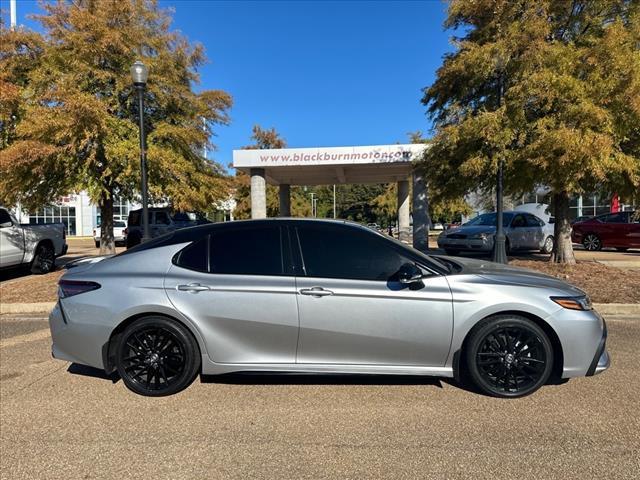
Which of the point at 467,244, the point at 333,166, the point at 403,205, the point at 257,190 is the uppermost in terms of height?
the point at 333,166

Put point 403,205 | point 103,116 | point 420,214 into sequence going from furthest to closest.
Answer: point 403,205
point 420,214
point 103,116

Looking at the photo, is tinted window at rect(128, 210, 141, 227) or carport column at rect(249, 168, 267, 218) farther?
tinted window at rect(128, 210, 141, 227)

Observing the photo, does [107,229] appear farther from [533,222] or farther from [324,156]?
[533,222]

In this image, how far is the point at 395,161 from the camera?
15.1m

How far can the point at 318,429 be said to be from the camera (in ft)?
11.6

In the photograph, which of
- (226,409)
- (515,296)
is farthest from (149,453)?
(515,296)

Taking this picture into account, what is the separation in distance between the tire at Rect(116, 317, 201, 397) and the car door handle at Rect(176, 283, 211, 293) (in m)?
0.31

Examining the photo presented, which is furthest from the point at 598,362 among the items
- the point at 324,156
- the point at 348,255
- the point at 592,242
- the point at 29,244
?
the point at 592,242

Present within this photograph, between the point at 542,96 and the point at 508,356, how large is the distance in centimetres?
650

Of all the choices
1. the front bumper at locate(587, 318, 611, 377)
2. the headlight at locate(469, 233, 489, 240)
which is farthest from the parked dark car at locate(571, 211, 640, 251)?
the front bumper at locate(587, 318, 611, 377)

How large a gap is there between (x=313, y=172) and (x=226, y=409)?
15711 millimetres

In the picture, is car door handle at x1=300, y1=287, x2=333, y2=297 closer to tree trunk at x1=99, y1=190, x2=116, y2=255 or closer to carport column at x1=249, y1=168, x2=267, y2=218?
tree trunk at x1=99, y1=190, x2=116, y2=255

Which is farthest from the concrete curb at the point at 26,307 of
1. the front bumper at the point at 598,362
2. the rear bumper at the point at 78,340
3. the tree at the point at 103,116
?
the front bumper at the point at 598,362

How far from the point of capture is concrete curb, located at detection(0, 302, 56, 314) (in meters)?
8.21
